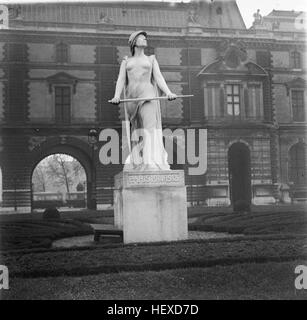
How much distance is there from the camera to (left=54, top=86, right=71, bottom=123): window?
119 ft

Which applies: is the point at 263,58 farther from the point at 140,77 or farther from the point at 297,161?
the point at 140,77

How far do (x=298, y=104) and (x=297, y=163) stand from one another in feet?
15.8

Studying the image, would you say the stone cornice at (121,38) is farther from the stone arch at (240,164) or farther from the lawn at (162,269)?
the lawn at (162,269)

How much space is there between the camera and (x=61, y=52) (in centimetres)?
3588

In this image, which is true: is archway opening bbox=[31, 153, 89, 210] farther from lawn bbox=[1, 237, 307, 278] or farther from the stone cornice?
lawn bbox=[1, 237, 307, 278]

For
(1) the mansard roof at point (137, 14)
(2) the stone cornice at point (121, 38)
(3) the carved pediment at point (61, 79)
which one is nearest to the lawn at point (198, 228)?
(3) the carved pediment at point (61, 79)

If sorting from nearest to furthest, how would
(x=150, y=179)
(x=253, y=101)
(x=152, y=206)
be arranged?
1. (x=152, y=206)
2. (x=150, y=179)
3. (x=253, y=101)

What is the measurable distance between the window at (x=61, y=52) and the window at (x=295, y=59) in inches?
689

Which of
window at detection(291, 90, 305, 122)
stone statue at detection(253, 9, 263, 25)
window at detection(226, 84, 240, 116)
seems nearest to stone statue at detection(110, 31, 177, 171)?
window at detection(226, 84, 240, 116)

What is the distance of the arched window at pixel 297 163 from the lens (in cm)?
3697

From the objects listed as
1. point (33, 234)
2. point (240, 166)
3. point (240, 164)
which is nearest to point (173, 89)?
point (240, 164)
